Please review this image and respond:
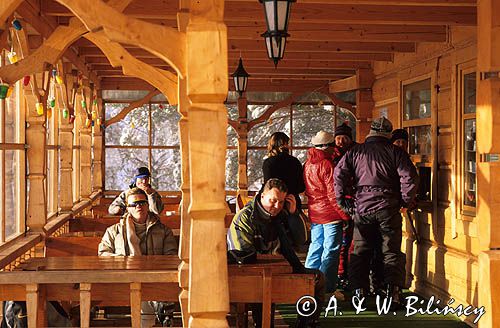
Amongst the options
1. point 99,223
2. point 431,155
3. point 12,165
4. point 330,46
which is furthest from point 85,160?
point 431,155

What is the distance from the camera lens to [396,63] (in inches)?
459

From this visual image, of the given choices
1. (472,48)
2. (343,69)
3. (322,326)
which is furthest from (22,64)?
(343,69)

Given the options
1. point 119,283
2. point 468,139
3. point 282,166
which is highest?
point 468,139

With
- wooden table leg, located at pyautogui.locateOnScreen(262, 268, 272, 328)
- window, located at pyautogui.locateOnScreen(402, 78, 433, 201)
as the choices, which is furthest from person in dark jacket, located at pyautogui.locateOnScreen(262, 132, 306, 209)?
wooden table leg, located at pyautogui.locateOnScreen(262, 268, 272, 328)

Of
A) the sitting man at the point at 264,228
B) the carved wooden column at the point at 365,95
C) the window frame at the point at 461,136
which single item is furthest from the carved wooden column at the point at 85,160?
the sitting man at the point at 264,228

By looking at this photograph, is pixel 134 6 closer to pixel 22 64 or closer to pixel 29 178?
pixel 29 178

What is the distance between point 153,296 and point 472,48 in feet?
14.1

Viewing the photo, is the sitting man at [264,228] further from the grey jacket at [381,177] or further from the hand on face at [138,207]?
the grey jacket at [381,177]

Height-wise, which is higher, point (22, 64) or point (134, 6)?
point (134, 6)

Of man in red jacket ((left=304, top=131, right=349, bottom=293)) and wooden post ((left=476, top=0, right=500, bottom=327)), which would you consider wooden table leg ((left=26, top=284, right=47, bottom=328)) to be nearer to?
wooden post ((left=476, top=0, right=500, bottom=327))

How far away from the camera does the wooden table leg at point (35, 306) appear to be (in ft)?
18.0

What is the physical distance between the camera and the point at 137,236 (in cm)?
700

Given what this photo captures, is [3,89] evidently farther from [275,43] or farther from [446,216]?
[446,216]

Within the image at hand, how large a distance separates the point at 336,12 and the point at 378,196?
6.36 ft
